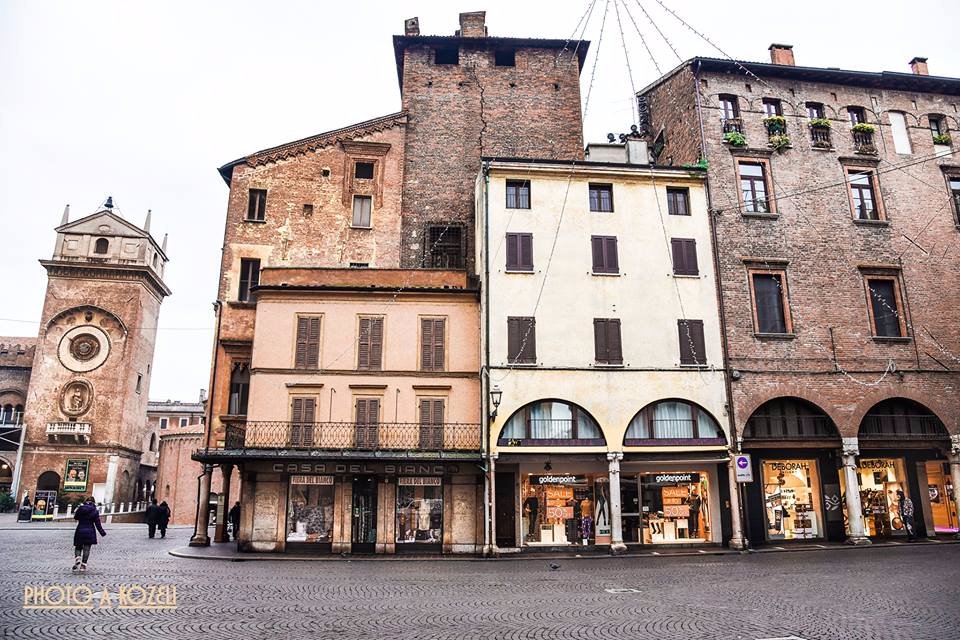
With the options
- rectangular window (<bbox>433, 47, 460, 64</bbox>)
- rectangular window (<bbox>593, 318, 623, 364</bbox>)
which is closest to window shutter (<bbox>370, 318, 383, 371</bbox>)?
rectangular window (<bbox>593, 318, 623, 364</bbox>)

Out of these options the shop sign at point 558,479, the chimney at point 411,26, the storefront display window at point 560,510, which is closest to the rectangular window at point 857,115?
the storefront display window at point 560,510

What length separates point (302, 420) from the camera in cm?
2408

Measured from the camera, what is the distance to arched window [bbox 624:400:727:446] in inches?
944

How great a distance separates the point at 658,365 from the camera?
24.5 metres

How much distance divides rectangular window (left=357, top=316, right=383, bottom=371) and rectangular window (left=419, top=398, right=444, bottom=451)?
2225 millimetres

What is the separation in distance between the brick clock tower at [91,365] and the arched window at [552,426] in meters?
42.9

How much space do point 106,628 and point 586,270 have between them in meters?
19.2

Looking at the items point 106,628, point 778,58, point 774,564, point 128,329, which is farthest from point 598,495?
point 128,329

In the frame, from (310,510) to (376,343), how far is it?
6309mm

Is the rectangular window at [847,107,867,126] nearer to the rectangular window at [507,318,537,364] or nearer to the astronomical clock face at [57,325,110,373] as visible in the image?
the rectangular window at [507,318,537,364]

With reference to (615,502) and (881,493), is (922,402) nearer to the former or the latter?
(881,493)

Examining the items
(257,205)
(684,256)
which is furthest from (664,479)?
(257,205)

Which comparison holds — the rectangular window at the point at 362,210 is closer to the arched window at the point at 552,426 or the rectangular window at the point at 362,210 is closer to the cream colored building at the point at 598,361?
the cream colored building at the point at 598,361

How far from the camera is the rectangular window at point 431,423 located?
2422 cm
